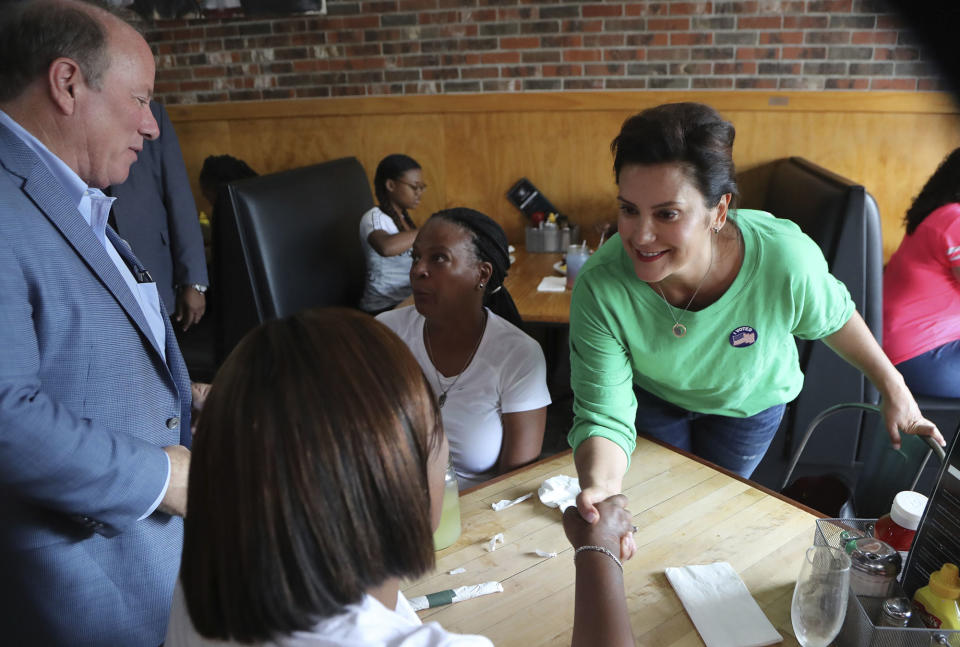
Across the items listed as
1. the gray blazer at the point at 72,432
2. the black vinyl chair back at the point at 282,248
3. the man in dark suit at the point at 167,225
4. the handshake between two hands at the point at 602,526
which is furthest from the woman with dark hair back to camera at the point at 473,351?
the man in dark suit at the point at 167,225

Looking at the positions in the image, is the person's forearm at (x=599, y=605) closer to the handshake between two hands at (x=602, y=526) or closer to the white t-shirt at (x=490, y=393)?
the handshake between two hands at (x=602, y=526)

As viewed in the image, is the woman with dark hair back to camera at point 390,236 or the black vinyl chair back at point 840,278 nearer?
the black vinyl chair back at point 840,278

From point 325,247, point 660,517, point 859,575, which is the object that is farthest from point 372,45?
point 859,575

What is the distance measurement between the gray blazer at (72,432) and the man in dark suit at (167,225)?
1609mm

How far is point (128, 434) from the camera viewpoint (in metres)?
1.06

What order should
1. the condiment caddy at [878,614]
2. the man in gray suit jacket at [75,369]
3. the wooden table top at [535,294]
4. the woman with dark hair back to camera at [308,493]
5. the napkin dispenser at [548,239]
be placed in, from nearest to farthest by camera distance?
the woman with dark hair back to camera at [308,493] → the condiment caddy at [878,614] → the man in gray suit jacket at [75,369] → the wooden table top at [535,294] → the napkin dispenser at [548,239]

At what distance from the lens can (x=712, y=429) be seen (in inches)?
64.8

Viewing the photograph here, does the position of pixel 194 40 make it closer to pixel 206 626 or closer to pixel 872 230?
pixel 872 230

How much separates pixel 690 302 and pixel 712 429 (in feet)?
1.43

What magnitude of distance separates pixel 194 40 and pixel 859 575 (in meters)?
4.24

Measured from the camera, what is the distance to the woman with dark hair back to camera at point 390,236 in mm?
2951

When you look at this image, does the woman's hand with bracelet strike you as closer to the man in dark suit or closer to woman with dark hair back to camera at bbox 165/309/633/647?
woman with dark hair back to camera at bbox 165/309/633/647

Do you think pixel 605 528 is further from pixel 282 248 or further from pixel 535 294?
pixel 282 248

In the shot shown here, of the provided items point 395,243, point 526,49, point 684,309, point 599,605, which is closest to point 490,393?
point 684,309
